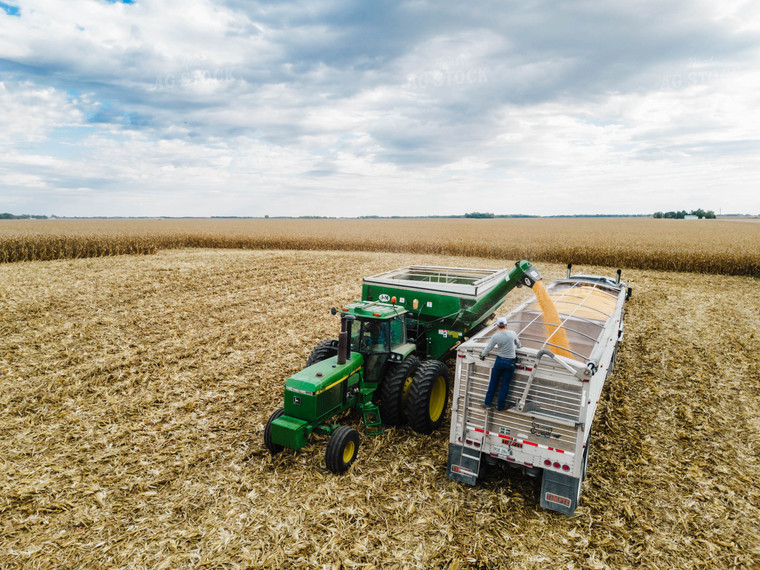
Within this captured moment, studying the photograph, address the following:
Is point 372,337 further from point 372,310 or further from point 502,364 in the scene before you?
point 502,364

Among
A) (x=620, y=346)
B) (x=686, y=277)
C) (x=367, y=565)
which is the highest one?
(x=686, y=277)

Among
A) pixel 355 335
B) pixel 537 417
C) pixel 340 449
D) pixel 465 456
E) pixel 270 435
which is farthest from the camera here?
pixel 355 335

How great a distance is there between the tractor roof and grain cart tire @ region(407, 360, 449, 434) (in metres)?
1.16

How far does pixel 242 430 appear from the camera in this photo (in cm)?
757

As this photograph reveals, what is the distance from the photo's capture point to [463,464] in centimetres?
607

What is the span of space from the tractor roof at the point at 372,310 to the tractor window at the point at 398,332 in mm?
208

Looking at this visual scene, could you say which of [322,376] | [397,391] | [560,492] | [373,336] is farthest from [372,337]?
[560,492]

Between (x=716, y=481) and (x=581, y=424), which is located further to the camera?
(x=716, y=481)

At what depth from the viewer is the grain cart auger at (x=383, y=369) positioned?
247 inches

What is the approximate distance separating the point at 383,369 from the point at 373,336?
70 cm

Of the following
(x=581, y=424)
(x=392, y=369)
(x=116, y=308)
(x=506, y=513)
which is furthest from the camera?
(x=116, y=308)

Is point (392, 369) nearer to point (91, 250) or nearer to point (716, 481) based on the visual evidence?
point (716, 481)

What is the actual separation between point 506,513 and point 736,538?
2.89 meters

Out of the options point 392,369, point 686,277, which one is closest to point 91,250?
point 392,369
